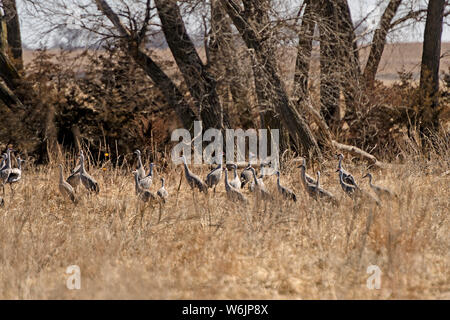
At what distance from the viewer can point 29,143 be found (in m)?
13.1

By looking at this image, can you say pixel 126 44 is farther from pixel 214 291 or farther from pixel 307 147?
pixel 214 291

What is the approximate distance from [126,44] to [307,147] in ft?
15.3

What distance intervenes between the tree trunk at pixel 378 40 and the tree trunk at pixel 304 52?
2.10m

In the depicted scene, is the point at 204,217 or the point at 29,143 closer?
the point at 204,217

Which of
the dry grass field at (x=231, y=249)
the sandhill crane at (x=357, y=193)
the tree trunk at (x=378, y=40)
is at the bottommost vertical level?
the dry grass field at (x=231, y=249)

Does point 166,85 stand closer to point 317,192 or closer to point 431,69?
point 431,69

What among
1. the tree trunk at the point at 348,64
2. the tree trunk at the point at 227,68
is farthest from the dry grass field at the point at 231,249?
the tree trunk at the point at 348,64

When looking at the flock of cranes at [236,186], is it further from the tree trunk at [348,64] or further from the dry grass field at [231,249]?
the tree trunk at [348,64]

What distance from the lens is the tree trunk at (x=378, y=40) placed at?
44.4 feet

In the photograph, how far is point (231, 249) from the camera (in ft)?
18.6

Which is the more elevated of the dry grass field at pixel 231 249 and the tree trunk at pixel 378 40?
the tree trunk at pixel 378 40

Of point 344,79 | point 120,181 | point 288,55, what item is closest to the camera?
point 120,181

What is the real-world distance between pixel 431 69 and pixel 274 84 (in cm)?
517

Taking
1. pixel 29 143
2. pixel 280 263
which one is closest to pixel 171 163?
pixel 29 143
